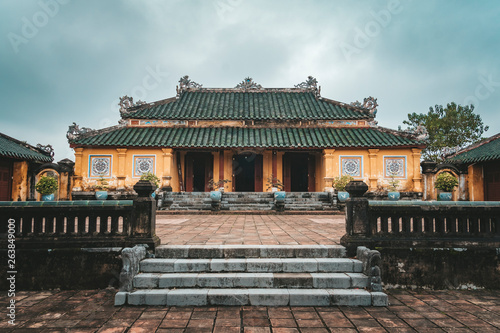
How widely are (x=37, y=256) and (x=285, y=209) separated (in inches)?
385

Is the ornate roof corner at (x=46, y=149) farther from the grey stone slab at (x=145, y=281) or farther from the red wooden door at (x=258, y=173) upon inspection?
the grey stone slab at (x=145, y=281)

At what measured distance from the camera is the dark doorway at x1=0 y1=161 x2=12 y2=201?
629 inches

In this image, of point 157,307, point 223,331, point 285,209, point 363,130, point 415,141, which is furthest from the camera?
point 363,130

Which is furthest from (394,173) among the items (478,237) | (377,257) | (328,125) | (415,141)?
(377,257)

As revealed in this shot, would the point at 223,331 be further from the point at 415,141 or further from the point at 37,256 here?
the point at 415,141

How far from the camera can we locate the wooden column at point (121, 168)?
16.2 m

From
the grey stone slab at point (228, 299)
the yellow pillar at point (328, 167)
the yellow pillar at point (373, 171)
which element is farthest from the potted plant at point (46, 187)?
the yellow pillar at point (373, 171)

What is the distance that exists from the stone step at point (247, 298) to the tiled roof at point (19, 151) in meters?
15.9

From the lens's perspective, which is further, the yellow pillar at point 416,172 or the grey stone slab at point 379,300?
the yellow pillar at point 416,172

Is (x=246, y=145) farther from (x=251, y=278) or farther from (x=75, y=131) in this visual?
(x=251, y=278)

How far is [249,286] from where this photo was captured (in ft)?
13.4

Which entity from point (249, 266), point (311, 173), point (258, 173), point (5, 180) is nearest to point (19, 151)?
point (5, 180)

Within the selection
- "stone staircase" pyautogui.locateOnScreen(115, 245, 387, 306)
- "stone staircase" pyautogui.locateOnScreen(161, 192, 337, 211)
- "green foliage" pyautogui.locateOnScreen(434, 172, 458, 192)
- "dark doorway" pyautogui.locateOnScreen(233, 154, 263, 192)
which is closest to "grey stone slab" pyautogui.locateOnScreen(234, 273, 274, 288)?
"stone staircase" pyautogui.locateOnScreen(115, 245, 387, 306)

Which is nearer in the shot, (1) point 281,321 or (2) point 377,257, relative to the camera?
(1) point 281,321
